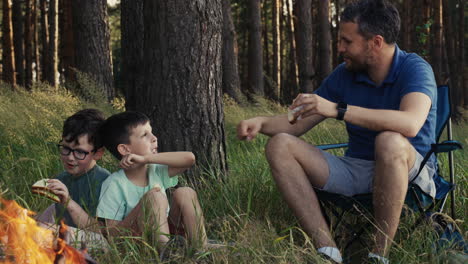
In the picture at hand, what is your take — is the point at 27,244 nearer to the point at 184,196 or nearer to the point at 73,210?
the point at 73,210

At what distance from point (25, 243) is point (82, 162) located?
1.03 meters

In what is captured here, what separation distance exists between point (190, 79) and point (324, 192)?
134cm

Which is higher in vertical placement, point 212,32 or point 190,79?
point 212,32

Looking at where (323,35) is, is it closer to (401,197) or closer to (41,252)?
(401,197)

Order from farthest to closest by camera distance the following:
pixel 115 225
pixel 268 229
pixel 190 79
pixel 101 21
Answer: pixel 101 21 → pixel 190 79 → pixel 268 229 → pixel 115 225

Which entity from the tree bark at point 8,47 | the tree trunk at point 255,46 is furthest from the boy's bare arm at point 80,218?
the tree bark at point 8,47

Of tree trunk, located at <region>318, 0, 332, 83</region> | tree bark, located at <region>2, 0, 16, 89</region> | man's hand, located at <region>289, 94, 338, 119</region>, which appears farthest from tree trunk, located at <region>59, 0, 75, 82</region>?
man's hand, located at <region>289, 94, 338, 119</region>

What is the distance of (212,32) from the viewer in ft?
14.0

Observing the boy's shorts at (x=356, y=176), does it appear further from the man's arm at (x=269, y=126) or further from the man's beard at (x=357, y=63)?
the man's beard at (x=357, y=63)

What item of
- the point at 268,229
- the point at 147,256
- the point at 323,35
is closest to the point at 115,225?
the point at 147,256

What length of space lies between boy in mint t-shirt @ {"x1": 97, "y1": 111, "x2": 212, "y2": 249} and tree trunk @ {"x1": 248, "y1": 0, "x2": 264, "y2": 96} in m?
10.3

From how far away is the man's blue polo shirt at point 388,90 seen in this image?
3344 mm

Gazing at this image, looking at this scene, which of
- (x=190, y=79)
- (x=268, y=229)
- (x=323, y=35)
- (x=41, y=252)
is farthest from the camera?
(x=323, y=35)

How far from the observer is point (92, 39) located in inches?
362
